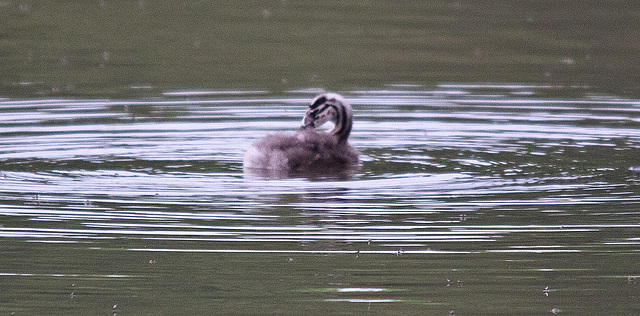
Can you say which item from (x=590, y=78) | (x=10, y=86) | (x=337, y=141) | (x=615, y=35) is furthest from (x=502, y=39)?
(x=337, y=141)

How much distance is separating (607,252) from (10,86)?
11.2m

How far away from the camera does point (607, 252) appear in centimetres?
857

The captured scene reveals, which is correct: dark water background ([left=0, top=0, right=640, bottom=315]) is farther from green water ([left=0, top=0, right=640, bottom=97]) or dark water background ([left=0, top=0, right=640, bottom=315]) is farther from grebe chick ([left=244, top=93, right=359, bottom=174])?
grebe chick ([left=244, top=93, right=359, bottom=174])

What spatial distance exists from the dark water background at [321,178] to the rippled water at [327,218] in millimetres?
28

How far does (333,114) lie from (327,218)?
3.53 meters

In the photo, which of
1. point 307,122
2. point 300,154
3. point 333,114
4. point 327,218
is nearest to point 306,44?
point 307,122

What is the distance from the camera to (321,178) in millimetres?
11703

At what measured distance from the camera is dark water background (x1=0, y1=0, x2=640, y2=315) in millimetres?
7789

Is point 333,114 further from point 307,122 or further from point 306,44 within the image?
point 306,44

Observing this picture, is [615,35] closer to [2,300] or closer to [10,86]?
[10,86]

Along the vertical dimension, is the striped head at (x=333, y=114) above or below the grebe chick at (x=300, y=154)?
above

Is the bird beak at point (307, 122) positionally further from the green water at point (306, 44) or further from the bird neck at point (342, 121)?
the green water at point (306, 44)

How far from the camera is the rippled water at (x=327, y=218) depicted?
7.61m

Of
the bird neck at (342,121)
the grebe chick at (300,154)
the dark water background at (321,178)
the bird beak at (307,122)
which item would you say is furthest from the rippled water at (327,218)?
the bird beak at (307,122)
